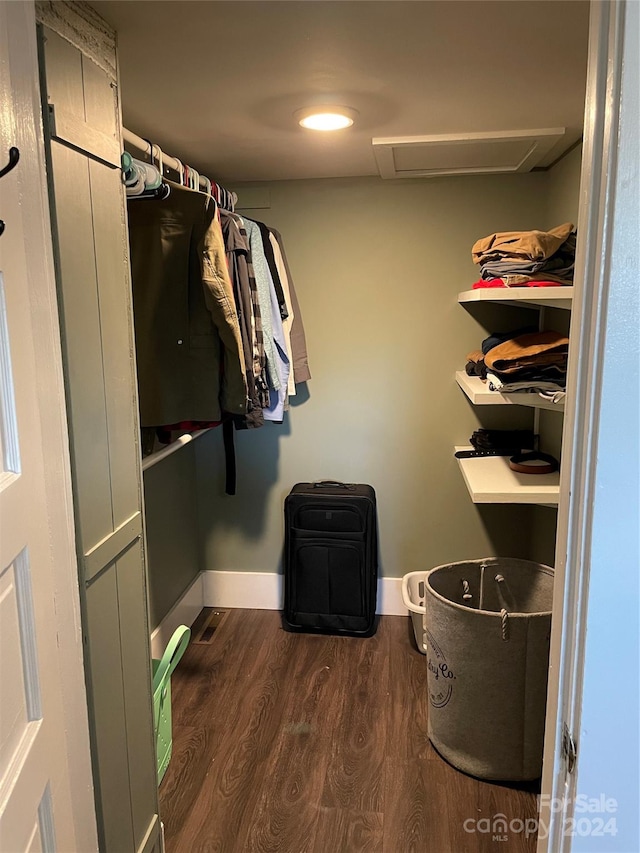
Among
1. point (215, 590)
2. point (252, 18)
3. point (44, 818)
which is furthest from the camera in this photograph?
point (215, 590)

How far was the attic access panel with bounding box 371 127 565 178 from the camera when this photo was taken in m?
2.16

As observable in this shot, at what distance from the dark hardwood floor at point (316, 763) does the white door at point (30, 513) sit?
2.93ft

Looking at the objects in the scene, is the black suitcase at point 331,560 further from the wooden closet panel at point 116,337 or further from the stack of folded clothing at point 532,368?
the wooden closet panel at point 116,337

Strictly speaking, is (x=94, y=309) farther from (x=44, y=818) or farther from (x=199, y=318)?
(x=44, y=818)

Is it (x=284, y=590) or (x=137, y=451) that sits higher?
(x=137, y=451)

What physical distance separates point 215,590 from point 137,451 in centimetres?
193

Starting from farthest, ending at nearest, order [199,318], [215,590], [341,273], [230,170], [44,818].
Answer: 1. [215,590]
2. [341,273]
3. [230,170]
4. [199,318]
5. [44,818]

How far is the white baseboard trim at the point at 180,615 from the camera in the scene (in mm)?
2666

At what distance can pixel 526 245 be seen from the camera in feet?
6.12

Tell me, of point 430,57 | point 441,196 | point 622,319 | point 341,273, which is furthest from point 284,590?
point 622,319

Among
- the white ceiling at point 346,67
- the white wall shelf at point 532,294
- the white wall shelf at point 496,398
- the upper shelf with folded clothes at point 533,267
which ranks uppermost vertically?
the white ceiling at point 346,67

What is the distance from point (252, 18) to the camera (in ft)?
4.20

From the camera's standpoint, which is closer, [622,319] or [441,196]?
[622,319]

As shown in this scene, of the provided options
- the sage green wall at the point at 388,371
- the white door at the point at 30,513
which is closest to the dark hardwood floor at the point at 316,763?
the sage green wall at the point at 388,371
